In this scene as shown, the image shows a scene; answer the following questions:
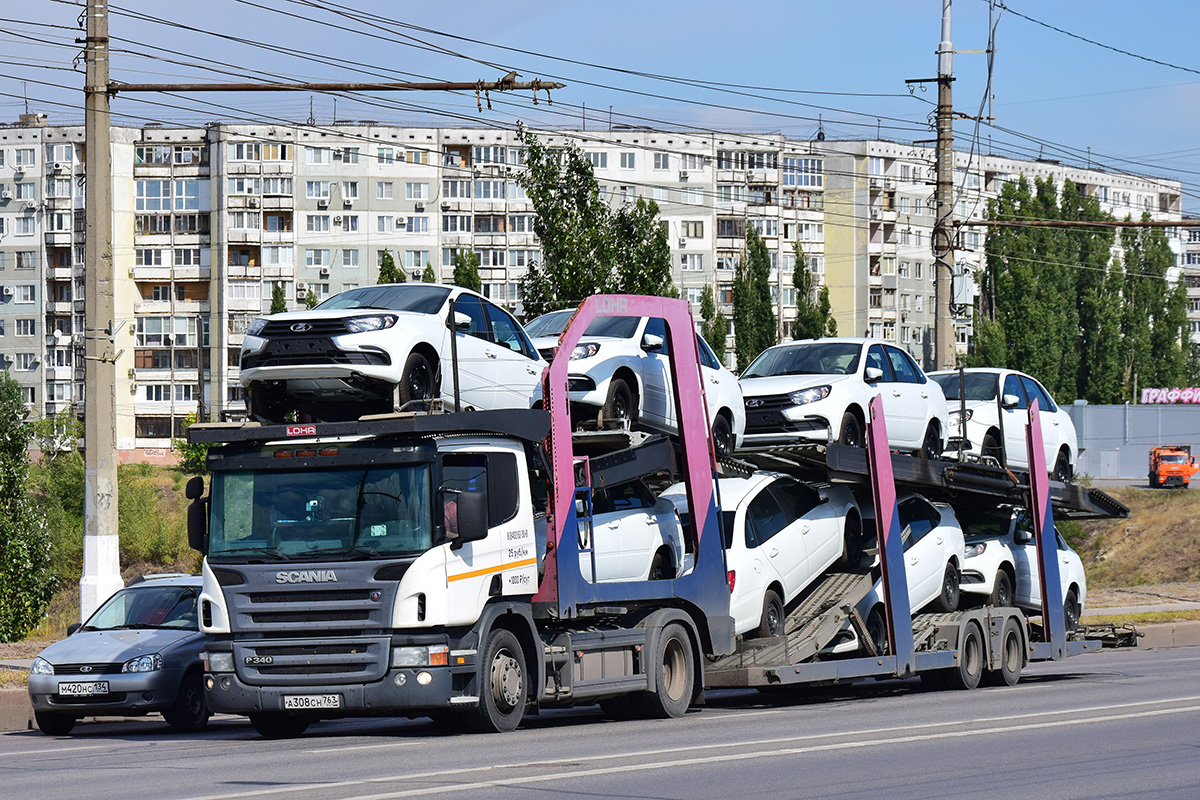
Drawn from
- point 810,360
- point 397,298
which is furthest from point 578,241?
point 397,298

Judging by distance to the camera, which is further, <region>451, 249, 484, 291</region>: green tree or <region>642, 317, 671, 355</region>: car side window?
<region>451, 249, 484, 291</region>: green tree

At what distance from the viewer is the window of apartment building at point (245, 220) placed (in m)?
92.1

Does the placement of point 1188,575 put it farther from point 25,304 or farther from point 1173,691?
point 25,304

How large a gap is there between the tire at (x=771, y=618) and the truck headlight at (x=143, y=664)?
5.71m

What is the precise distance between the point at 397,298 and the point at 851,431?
18.3ft

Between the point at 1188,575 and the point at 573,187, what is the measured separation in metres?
33.9

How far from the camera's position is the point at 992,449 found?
2044 centimetres

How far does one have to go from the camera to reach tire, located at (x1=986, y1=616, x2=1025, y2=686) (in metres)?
19.3

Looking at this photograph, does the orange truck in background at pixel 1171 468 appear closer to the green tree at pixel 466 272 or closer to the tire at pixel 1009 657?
the green tree at pixel 466 272

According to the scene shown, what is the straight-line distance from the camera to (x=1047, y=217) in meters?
89.6

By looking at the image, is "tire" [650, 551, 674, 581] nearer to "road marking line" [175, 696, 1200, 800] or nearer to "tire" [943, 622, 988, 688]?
"road marking line" [175, 696, 1200, 800]

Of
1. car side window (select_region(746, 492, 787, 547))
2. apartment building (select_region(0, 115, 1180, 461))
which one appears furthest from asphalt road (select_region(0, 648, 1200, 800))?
apartment building (select_region(0, 115, 1180, 461))

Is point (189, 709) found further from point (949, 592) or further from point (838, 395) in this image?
point (949, 592)

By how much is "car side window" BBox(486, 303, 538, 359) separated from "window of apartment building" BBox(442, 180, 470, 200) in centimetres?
7981
